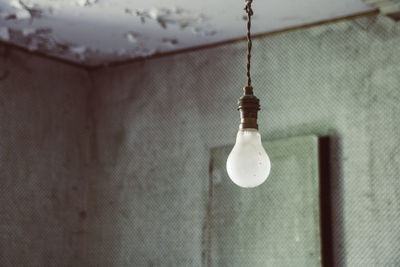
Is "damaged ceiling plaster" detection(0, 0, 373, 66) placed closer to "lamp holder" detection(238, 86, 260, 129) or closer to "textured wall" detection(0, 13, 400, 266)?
"textured wall" detection(0, 13, 400, 266)

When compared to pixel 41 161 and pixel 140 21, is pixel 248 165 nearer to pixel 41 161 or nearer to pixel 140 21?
pixel 140 21

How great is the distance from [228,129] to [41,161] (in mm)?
1278

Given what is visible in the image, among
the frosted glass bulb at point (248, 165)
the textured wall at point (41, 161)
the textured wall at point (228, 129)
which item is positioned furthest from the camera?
the textured wall at point (41, 161)

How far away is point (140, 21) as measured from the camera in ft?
11.8

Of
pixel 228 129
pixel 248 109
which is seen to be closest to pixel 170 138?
pixel 228 129

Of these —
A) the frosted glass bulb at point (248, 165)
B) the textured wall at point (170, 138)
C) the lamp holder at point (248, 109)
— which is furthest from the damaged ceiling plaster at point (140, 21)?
the frosted glass bulb at point (248, 165)

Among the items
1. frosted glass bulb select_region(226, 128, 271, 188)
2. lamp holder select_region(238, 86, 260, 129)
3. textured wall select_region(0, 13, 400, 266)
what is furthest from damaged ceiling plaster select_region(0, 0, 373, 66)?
frosted glass bulb select_region(226, 128, 271, 188)

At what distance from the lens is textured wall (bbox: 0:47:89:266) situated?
3.98 m

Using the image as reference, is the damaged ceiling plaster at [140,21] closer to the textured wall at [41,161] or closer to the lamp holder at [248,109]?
the textured wall at [41,161]

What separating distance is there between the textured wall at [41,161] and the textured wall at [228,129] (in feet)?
0.45

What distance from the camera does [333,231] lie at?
3371mm

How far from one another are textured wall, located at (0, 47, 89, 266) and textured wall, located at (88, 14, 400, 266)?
0.45ft

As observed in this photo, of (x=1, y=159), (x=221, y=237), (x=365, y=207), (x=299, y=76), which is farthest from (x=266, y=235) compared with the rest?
(x=1, y=159)

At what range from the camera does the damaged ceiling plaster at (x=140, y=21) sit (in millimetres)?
3367
